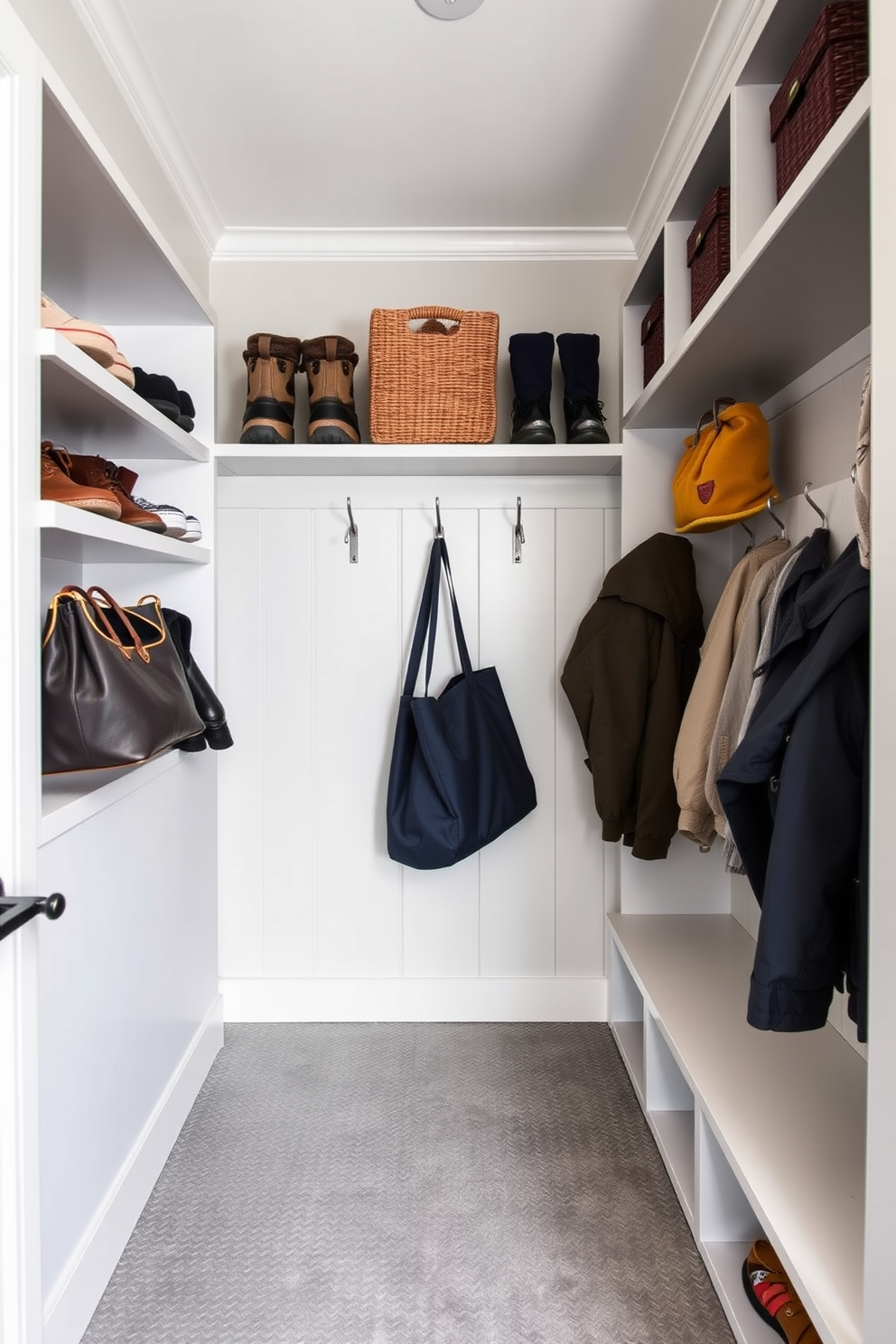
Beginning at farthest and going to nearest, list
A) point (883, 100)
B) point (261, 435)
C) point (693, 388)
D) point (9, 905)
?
1. point (261, 435)
2. point (693, 388)
3. point (9, 905)
4. point (883, 100)

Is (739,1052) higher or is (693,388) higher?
(693,388)

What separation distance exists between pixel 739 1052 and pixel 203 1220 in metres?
1.11

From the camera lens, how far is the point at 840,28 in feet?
3.40

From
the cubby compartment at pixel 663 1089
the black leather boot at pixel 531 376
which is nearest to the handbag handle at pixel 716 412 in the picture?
the black leather boot at pixel 531 376

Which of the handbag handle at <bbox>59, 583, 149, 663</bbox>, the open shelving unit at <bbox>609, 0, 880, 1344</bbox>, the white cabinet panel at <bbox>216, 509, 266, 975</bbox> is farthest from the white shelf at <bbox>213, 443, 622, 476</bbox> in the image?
the handbag handle at <bbox>59, 583, 149, 663</bbox>

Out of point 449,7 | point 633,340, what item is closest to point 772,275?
point 449,7

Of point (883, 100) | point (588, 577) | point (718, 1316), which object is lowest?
point (718, 1316)

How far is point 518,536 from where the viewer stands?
2.26 metres

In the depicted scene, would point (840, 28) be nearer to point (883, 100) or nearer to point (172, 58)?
point (883, 100)

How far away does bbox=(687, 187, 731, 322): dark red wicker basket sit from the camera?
1.48 metres

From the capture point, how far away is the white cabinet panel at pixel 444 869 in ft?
7.48

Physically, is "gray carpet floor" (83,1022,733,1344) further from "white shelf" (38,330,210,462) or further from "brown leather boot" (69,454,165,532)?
"white shelf" (38,330,210,462)

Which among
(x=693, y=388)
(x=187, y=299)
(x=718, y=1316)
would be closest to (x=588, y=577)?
(x=693, y=388)

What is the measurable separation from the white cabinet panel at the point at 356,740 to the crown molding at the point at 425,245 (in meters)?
0.75
